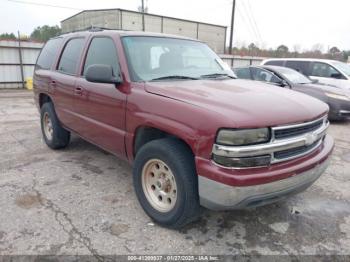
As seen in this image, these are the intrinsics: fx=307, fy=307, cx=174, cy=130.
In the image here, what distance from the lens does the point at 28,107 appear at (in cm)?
1016

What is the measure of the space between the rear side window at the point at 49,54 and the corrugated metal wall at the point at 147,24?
70.9 feet

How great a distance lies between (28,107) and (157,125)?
872 centimetres

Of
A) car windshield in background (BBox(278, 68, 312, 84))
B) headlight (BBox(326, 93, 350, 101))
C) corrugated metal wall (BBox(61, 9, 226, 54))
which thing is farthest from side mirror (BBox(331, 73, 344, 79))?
corrugated metal wall (BBox(61, 9, 226, 54))

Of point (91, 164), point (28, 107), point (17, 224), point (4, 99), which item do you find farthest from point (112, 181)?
point (4, 99)

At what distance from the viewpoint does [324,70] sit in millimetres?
10672

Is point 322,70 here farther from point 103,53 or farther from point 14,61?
point 14,61

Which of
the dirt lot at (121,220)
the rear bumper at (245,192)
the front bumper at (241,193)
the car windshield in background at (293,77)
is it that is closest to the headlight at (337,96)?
the car windshield in background at (293,77)

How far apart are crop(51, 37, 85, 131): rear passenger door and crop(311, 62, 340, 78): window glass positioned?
29.4ft

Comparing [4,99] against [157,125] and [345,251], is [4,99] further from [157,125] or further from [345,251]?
[345,251]

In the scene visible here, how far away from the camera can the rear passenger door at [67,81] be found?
4348 mm

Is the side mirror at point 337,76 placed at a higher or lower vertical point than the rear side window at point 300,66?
Answer: lower

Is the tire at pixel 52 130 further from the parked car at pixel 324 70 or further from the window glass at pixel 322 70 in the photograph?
the window glass at pixel 322 70

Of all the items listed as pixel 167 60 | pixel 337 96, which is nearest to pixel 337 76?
pixel 337 96

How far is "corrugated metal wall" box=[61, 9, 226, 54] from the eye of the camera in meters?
30.2
